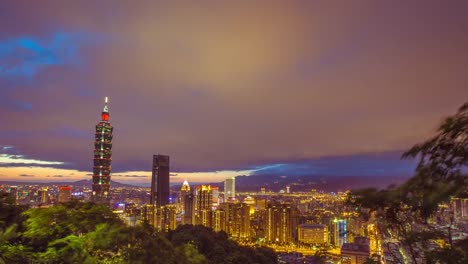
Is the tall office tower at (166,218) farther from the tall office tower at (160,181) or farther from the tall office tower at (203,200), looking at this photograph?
the tall office tower at (160,181)

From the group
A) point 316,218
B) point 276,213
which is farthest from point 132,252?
point 316,218

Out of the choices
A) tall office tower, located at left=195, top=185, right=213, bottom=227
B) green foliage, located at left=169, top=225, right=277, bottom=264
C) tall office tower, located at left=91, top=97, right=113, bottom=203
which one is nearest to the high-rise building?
green foliage, located at left=169, top=225, right=277, bottom=264

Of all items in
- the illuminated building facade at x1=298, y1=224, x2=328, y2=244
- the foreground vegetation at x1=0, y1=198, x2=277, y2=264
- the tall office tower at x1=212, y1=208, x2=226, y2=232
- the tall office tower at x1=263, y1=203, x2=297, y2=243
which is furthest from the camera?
the tall office tower at x1=212, y1=208, x2=226, y2=232

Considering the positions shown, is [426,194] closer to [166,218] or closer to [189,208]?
[166,218]

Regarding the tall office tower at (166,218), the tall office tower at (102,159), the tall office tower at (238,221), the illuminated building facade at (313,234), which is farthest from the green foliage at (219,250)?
the tall office tower at (102,159)

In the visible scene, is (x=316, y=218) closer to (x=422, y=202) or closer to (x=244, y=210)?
(x=244, y=210)

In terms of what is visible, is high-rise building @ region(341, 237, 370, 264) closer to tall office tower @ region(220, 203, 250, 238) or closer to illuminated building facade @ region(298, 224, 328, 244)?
illuminated building facade @ region(298, 224, 328, 244)
